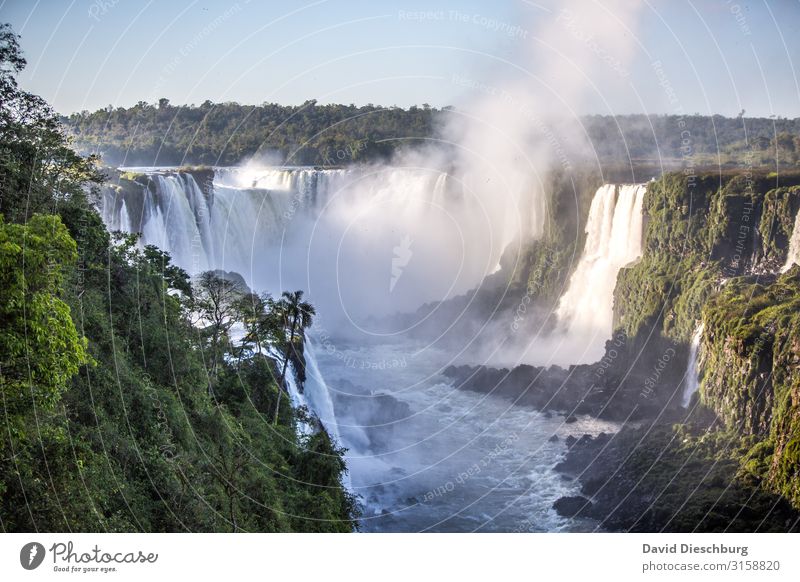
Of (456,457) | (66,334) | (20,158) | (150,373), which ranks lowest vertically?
(456,457)

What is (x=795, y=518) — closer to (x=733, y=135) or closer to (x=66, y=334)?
(x=66, y=334)

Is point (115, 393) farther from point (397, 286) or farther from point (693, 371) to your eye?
point (397, 286)

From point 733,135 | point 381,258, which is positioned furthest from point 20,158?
point 733,135

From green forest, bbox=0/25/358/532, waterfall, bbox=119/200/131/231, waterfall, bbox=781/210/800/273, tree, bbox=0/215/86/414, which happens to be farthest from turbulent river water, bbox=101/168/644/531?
tree, bbox=0/215/86/414
